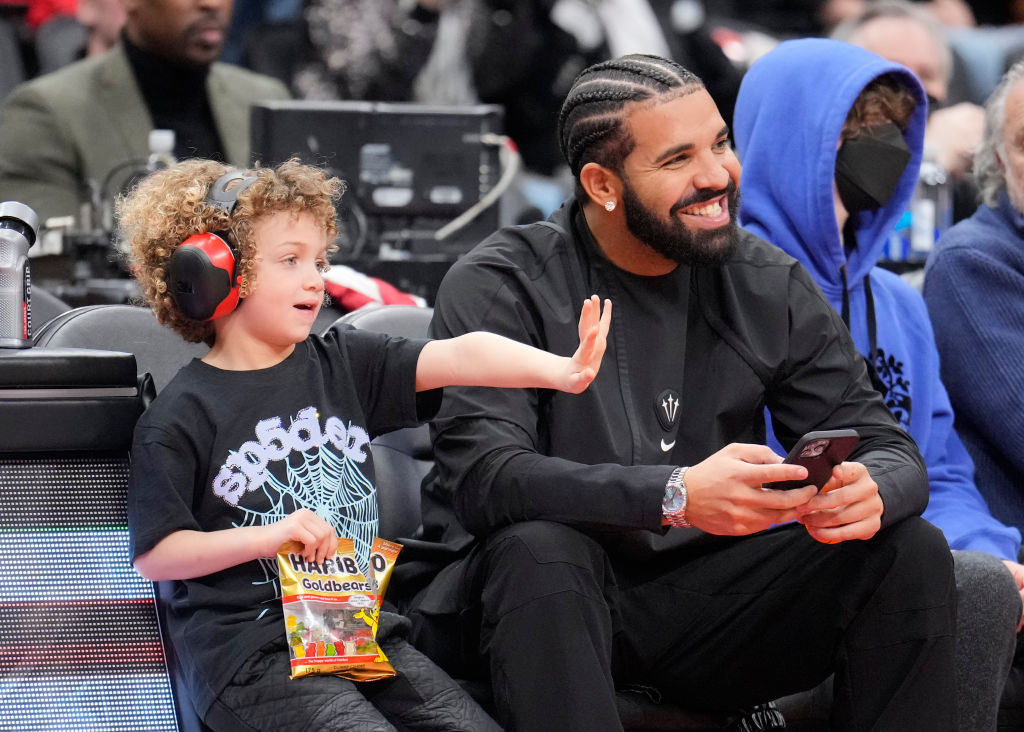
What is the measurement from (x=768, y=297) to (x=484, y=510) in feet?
2.19

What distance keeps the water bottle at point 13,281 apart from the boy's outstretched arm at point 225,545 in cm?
39

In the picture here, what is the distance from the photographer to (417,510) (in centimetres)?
263

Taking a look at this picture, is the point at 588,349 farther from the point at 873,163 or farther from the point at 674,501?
the point at 873,163

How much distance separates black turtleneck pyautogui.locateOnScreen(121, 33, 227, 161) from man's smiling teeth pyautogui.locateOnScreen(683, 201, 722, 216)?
2579 millimetres

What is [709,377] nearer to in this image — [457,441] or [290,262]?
[457,441]

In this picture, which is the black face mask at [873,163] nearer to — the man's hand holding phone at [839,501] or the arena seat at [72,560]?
the man's hand holding phone at [839,501]

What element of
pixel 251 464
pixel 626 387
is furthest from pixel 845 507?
pixel 251 464

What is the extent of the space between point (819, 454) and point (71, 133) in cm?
316

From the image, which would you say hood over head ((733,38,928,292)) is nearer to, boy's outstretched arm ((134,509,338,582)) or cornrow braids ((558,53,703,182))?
cornrow braids ((558,53,703,182))

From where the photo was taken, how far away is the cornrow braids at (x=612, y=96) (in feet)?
7.88

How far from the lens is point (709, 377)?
2.40m

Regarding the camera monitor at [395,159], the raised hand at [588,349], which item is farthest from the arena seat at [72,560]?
the camera monitor at [395,159]

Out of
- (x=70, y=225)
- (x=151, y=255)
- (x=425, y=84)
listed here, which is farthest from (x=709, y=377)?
(x=425, y=84)

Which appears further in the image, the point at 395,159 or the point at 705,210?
the point at 395,159
